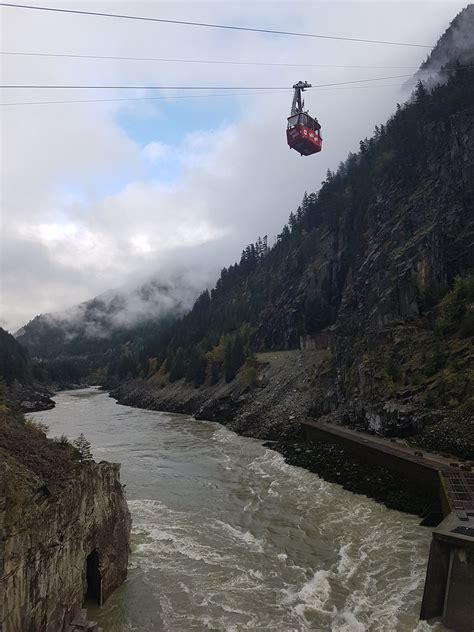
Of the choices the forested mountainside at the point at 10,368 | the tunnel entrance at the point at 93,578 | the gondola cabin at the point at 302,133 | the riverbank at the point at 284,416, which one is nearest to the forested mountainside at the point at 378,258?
the riverbank at the point at 284,416

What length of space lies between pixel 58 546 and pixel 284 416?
40762 mm

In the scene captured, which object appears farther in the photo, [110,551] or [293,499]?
[293,499]

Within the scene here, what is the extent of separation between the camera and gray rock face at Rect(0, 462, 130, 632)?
10273 millimetres

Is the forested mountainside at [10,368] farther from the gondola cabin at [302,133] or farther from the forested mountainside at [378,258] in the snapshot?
the gondola cabin at [302,133]

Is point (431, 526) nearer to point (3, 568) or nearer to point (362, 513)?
point (362, 513)

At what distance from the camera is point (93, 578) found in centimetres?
1445

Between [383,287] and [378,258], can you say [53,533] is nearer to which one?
[383,287]

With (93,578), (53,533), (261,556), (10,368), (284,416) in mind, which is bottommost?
(261,556)

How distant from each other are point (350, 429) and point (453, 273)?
24020 millimetres

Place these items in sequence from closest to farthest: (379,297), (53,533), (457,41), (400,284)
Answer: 1. (53,533)
2. (400,284)
3. (379,297)
4. (457,41)

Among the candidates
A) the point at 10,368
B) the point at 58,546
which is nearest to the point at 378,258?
the point at 58,546

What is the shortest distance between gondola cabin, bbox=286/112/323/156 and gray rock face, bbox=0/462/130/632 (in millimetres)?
26056

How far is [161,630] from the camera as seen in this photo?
13.4 meters

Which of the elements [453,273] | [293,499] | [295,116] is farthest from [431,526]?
[453,273]
